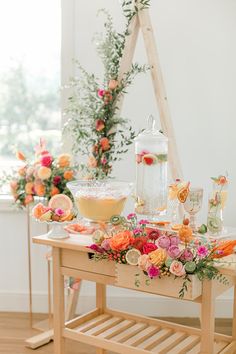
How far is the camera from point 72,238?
8.37ft

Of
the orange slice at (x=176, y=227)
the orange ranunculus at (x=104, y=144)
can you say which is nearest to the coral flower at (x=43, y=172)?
the orange ranunculus at (x=104, y=144)

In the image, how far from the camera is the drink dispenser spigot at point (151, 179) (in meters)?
2.61

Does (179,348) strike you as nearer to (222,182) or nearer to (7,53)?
(222,182)

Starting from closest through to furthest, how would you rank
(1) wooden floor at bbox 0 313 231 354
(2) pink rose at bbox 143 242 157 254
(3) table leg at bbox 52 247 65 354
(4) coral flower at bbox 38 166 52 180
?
(2) pink rose at bbox 143 242 157 254
(3) table leg at bbox 52 247 65 354
(4) coral flower at bbox 38 166 52 180
(1) wooden floor at bbox 0 313 231 354

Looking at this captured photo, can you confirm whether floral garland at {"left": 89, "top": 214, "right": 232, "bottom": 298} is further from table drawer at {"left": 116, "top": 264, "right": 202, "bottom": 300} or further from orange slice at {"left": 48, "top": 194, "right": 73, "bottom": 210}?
orange slice at {"left": 48, "top": 194, "right": 73, "bottom": 210}

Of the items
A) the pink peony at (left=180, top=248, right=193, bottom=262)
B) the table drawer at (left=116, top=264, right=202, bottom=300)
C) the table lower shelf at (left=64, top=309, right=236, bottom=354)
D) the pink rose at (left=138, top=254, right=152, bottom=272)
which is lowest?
the table lower shelf at (left=64, top=309, right=236, bottom=354)

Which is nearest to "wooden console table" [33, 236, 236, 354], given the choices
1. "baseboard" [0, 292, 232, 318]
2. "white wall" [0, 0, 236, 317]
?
"baseboard" [0, 292, 232, 318]


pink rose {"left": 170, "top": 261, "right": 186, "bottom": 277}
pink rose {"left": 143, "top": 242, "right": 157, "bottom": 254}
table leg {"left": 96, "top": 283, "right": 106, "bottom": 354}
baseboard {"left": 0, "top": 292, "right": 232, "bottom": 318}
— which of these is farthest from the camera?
baseboard {"left": 0, "top": 292, "right": 232, "bottom": 318}

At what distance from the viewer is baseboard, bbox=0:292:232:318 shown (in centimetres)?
375

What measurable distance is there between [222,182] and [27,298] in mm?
1857

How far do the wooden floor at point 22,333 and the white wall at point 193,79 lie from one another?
0.12m

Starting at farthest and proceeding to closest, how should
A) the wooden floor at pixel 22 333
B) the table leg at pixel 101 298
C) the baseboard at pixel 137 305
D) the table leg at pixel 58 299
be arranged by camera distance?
the baseboard at pixel 137 305 → the wooden floor at pixel 22 333 → the table leg at pixel 101 298 → the table leg at pixel 58 299

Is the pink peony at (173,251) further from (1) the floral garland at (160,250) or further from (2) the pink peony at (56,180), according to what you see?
(2) the pink peony at (56,180)

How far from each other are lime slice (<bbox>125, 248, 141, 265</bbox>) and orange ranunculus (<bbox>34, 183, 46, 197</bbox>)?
1.04 m
